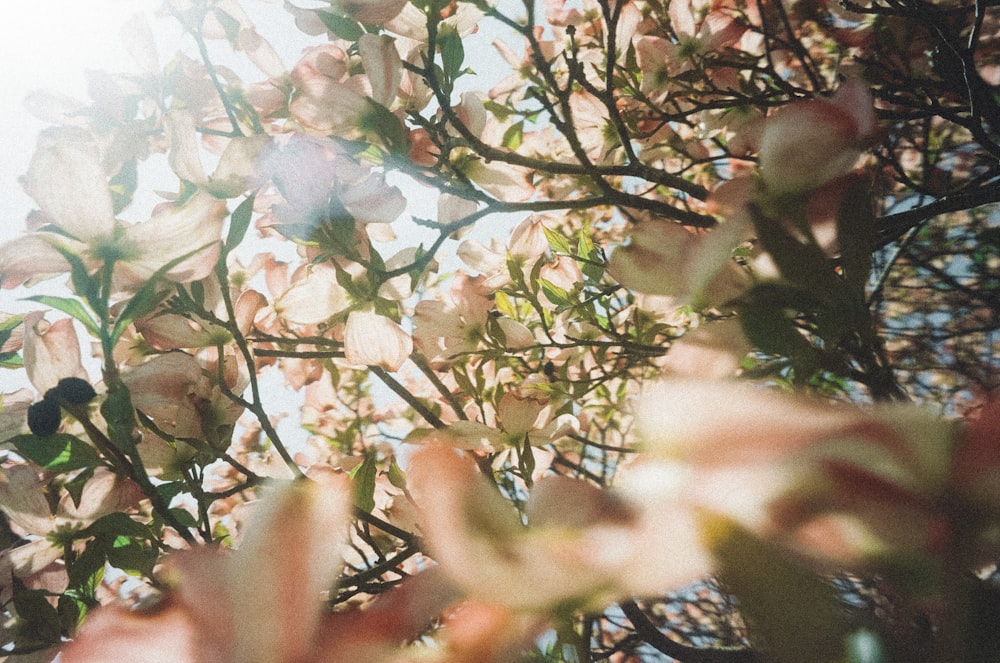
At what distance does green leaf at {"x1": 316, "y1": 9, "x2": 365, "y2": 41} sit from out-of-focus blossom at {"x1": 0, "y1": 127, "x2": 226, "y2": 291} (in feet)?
0.94

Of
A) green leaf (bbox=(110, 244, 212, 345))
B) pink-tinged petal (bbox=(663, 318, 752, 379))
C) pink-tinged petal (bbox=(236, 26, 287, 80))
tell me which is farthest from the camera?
pink-tinged petal (bbox=(236, 26, 287, 80))

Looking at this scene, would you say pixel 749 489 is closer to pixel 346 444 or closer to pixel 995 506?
pixel 995 506

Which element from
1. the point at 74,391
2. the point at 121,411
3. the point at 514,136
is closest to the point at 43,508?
the point at 74,391

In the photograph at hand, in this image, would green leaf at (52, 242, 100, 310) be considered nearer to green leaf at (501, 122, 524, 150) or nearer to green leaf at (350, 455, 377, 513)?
green leaf at (350, 455, 377, 513)

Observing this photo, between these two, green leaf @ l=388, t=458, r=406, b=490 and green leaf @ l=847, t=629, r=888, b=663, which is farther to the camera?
green leaf @ l=388, t=458, r=406, b=490

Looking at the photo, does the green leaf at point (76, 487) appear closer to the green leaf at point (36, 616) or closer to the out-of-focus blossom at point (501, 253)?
the green leaf at point (36, 616)

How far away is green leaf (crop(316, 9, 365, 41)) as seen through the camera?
581mm

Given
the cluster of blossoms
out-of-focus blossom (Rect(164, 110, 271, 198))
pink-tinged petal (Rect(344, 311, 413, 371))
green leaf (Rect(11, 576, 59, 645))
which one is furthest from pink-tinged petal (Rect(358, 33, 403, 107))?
green leaf (Rect(11, 576, 59, 645))

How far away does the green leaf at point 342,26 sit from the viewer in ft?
1.91

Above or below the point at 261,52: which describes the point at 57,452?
below

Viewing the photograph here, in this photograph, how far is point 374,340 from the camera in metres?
0.63

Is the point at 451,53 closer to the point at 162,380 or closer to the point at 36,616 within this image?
the point at 162,380

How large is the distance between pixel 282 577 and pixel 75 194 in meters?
0.35

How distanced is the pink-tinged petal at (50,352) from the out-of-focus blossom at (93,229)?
83 millimetres
